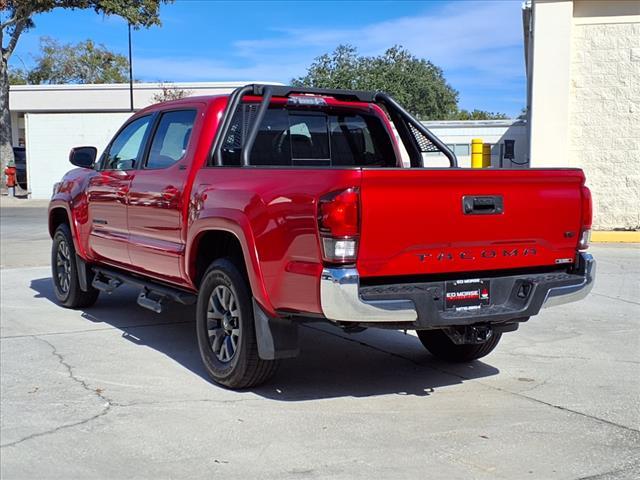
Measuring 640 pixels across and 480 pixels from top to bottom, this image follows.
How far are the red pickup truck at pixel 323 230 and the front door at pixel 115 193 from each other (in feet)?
0.14

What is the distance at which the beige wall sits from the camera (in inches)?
591

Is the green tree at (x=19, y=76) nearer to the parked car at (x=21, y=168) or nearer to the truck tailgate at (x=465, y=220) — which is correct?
the parked car at (x=21, y=168)

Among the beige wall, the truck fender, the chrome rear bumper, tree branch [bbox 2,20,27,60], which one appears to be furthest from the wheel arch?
tree branch [bbox 2,20,27,60]

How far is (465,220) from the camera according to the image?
15.7ft

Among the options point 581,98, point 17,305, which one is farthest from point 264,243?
point 581,98

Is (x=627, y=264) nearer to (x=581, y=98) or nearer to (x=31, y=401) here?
(x=581, y=98)

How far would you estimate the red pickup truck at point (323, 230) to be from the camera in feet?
14.9

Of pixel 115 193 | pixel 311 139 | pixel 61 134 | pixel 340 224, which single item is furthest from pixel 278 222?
pixel 61 134

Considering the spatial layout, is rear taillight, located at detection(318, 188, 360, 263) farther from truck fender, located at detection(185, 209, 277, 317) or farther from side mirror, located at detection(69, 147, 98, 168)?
side mirror, located at detection(69, 147, 98, 168)

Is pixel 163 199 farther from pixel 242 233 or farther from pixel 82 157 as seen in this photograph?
pixel 82 157

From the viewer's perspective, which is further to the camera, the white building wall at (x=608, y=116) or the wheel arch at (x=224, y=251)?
the white building wall at (x=608, y=116)

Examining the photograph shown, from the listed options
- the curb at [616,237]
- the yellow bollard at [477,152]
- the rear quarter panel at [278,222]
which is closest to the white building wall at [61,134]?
the yellow bollard at [477,152]

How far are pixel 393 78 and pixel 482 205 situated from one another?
5295 centimetres

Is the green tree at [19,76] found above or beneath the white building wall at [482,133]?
above
